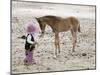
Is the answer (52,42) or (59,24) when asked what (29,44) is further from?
(59,24)

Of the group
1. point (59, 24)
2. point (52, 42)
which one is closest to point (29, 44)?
point (52, 42)

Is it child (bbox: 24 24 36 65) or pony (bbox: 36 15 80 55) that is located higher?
pony (bbox: 36 15 80 55)

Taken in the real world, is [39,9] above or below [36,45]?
above

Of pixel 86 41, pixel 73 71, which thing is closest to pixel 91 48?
pixel 86 41

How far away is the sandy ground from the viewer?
2277 mm

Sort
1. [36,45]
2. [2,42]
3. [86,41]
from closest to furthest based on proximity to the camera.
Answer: [2,42], [36,45], [86,41]

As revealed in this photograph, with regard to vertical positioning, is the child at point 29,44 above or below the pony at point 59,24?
below

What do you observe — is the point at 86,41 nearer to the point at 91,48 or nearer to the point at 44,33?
the point at 91,48

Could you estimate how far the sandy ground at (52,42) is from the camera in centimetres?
228

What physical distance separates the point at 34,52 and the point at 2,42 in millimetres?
383

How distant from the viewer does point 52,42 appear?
95.6 inches

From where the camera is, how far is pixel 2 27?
2.22 metres

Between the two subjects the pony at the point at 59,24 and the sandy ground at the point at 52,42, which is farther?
the pony at the point at 59,24

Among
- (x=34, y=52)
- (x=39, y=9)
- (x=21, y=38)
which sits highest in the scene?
(x=39, y=9)
